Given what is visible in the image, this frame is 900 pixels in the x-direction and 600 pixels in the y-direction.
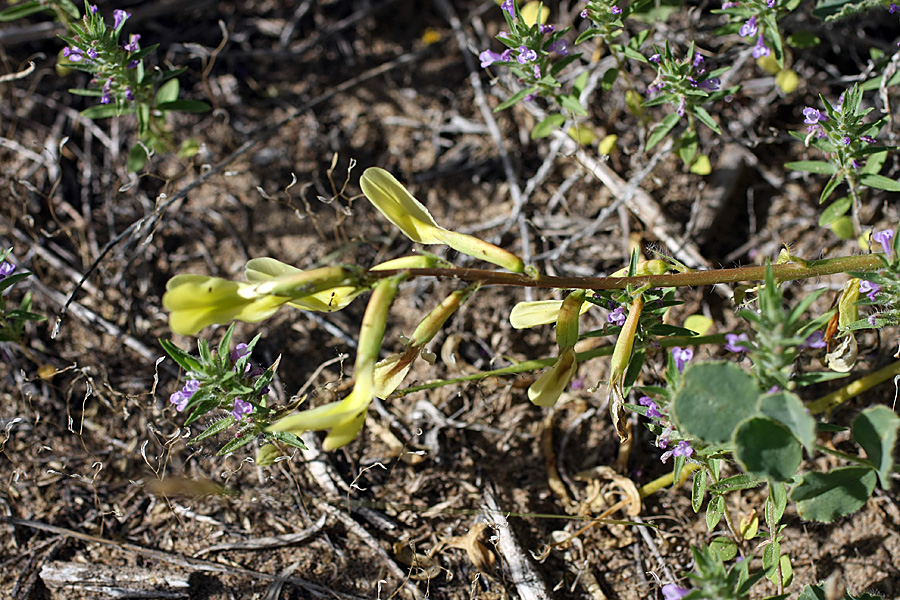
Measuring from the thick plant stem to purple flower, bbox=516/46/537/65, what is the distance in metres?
1.02

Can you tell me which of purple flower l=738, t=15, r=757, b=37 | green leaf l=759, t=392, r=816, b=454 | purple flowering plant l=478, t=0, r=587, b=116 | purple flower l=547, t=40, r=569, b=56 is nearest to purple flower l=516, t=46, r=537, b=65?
purple flowering plant l=478, t=0, r=587, b=116

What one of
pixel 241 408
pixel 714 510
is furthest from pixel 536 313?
pixel 241 408

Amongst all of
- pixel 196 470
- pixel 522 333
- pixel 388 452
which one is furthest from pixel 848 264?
pixel 196 470

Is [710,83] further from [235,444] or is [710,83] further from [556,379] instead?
[235,444]

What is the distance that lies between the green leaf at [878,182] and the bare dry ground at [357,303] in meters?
0.45

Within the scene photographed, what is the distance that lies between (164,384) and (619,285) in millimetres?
2029

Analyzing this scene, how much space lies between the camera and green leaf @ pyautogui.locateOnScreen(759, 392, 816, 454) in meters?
1.50

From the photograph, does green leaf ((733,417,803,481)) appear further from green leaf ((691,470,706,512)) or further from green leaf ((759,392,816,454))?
green leaf ((691,470,706,512))

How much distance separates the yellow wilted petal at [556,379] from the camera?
1.97 meters

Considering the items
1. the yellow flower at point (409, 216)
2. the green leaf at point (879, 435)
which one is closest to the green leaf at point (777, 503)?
the green leaf at point (879, 435)

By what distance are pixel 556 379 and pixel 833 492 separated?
76cm

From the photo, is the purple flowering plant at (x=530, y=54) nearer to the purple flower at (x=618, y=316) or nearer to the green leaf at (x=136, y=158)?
the purple flower at (x=618, y=316)

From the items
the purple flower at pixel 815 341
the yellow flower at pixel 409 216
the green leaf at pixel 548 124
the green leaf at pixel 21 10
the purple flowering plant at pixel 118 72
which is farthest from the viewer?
the green leaf at pixel 21 10

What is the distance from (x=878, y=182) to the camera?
2.49 metres
